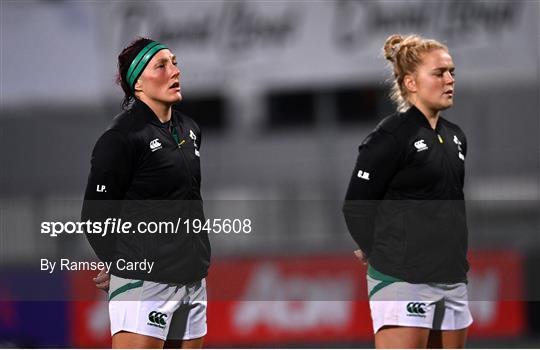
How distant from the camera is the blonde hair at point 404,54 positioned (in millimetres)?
5684

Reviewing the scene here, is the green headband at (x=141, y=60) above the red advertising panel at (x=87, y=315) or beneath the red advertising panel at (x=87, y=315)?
above

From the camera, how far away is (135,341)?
5117mm

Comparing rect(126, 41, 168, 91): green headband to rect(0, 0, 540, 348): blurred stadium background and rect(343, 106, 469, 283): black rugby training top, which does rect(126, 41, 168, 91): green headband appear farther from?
rect(0, 0, 540, 348): blurred stadium background

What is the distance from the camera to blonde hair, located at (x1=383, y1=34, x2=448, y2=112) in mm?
5684

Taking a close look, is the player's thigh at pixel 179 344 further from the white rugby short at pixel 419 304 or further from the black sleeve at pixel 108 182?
the white rugby short at pixel 419 304

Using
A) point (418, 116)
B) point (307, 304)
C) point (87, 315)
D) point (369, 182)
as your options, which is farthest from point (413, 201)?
point (87, 315)

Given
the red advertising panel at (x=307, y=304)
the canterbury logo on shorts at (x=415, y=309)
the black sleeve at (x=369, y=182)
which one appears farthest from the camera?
the red advertising panel at (x=307, y=304)

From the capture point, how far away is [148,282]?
514cm

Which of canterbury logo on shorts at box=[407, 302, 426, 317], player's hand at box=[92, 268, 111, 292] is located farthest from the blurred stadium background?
canterbury logo on shorts at box=[407, 302, 426, 317]

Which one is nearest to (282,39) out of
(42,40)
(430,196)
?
(42,40)

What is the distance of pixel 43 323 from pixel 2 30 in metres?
3.54

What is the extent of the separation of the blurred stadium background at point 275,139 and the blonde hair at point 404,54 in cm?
626

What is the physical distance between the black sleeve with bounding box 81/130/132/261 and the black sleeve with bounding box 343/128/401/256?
1.36 m

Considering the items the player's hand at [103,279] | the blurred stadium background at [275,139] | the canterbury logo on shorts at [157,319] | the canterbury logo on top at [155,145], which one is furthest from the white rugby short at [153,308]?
the blurred stadium background at [275,139]
